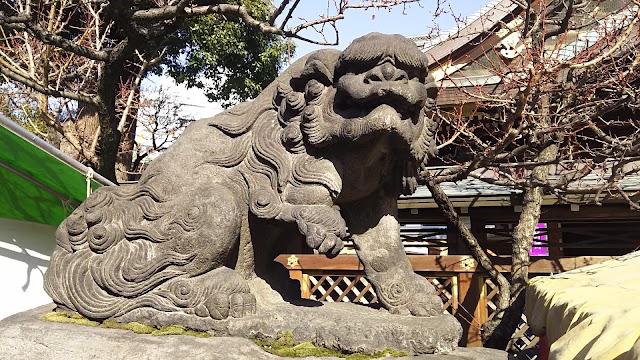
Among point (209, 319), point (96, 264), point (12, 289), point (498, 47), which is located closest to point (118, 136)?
point (12, 289)

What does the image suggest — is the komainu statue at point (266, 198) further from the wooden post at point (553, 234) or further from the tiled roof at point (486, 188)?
the wooden post at point (553, 234)

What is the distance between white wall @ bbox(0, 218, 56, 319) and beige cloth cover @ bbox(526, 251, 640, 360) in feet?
10.4

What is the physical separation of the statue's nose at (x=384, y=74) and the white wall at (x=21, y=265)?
2.79m

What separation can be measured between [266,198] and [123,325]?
85 centimetres

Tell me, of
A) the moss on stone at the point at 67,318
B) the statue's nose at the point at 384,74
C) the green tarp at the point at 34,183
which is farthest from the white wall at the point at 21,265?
the statue's nose at the point at 384,74

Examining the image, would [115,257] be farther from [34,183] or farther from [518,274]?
[518,274]

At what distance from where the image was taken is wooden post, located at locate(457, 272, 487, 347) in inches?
182

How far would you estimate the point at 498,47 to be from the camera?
5.52 meters

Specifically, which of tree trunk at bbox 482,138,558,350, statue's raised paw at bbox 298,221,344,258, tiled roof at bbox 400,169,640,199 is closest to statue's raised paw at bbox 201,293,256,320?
statue's raised paw at bbox 298,221,344,258

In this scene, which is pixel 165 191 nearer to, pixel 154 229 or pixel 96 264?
pixel 154 229

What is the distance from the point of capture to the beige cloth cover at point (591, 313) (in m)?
1.17

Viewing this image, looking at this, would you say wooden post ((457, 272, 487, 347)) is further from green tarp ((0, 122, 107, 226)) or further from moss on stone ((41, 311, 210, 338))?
green tarp ((0, 122, 107, 226))

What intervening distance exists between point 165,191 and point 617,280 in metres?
1.95

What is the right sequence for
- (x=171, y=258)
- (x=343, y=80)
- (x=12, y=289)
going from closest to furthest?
(x=343, y=80) < (x=171, y=258) < (x=12, y=289)
